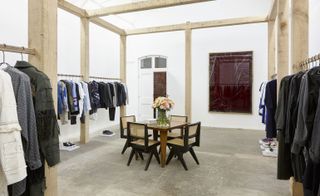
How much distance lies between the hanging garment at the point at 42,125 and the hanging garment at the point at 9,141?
0.24m

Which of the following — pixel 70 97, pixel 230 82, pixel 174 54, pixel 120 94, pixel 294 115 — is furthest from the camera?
Answer: pixel 174 54

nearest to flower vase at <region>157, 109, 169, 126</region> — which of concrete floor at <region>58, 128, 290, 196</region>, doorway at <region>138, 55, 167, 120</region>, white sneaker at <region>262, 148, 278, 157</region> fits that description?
concrete floor at <region>58, 128, 290, 196</region>

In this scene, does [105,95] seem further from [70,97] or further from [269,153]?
[269,153]

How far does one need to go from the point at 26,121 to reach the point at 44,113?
168 millimetres

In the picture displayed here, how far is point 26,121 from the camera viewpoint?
1.49 m

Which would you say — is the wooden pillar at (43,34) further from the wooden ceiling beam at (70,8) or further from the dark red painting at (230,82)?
the dark red painting at (230,82)

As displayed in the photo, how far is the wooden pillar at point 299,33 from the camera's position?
2.53m

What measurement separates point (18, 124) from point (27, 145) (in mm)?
213

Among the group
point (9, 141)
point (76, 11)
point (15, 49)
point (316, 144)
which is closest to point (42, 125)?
point (9, 141)

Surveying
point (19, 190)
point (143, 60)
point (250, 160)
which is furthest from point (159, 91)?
point (19, 190)

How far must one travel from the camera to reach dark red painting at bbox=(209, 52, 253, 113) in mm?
6973

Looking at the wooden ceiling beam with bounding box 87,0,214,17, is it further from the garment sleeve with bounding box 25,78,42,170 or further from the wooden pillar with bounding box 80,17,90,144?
the garment sleeve with bounding box 25,78,42,170

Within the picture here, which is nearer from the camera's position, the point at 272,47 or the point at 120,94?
the point at 272,47

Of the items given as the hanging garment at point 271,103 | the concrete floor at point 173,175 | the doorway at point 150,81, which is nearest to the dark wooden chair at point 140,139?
the concrete floor at point 173,175
